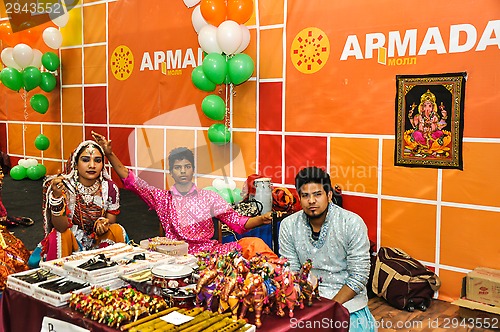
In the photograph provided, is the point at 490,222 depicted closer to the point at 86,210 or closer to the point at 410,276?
the point at 410,276

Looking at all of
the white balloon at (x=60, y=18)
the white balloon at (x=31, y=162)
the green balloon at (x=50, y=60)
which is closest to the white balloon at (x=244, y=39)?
the white balloon at (x=60, y=18)

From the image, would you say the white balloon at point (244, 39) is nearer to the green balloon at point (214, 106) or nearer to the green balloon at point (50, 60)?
the green balloon at point (214, 106)

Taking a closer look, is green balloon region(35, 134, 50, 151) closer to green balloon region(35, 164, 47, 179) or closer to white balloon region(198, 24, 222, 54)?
green balloon region(35, 164, 47, 179)

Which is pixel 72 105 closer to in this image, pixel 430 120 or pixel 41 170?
pixel 41 170

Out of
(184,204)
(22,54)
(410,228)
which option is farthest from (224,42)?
(22,54)

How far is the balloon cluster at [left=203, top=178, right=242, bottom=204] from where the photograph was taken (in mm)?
4828

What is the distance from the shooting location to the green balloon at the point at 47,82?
690cm

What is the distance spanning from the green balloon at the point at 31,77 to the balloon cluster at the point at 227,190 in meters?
3.19

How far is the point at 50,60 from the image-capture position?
22.4 ft

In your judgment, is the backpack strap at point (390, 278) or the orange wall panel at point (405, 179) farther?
the orange wall panel at point (405, 179)

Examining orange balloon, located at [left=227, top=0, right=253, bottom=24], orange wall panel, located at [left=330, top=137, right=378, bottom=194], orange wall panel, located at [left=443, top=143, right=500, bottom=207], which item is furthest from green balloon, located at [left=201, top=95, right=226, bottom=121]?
orange wall panel, located at [left=443, top=143, right=500, bottom=207]

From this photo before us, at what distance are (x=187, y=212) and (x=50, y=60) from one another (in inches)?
181

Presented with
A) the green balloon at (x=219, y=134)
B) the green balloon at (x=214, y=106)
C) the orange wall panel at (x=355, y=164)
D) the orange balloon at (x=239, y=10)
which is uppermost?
the orange balloon at (x=239, y=10)

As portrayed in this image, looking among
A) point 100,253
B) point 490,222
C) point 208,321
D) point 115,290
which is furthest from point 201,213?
point 490,222
